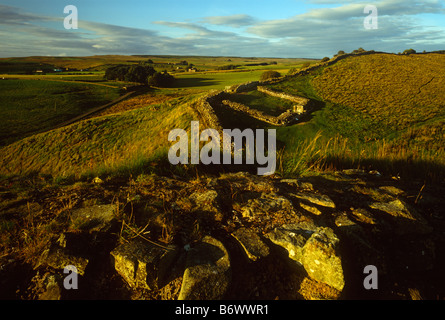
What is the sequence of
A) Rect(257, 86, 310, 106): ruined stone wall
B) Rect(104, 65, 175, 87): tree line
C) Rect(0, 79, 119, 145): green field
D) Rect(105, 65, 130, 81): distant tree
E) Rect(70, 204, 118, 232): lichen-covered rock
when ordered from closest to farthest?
Rect(70, 204, 118, 232): lichen-covered rock, Rect(257, 86, 310, 106): ruined stone wall, Rect(0, 79, 119, 145): green field, Rect(104, 65, 175, 87): tree line, Rect(105, 65, 130, 81): distant tree

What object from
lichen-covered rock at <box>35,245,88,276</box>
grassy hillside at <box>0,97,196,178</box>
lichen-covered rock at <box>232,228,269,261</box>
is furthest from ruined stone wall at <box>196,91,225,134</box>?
lichen-covered rock at <box>35,245,88,276</box>

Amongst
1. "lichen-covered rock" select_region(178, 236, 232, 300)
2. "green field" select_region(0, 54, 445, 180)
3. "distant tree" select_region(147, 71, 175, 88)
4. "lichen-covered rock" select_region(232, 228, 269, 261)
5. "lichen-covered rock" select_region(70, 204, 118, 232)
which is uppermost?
"distant tree" select_region(147, 71, 175, 88)

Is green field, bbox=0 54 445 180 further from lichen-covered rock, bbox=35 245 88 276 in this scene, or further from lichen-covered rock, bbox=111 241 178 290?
lichen-covered rock, bbox=111 241 178 290

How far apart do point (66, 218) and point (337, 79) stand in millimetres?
27147

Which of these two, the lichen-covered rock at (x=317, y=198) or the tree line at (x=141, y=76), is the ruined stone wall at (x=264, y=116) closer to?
the lichen-covered rock at (x=317, y=198)

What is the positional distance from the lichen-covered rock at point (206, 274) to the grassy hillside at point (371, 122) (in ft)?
10.1

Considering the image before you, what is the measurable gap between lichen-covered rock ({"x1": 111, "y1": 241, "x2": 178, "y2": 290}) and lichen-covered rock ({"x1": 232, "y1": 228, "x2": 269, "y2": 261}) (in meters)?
0.69

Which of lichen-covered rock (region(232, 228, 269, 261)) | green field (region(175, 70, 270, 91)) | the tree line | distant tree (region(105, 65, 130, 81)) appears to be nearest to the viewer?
lichen-covered rock (region(232, 228, 269, 261))

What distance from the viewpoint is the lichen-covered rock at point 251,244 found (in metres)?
2.27

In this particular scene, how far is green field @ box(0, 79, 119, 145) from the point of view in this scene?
26.1 m

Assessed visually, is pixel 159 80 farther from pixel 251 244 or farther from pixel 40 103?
pixel 251 244

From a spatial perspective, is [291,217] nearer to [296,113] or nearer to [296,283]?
[296,283]

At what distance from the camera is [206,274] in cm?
202

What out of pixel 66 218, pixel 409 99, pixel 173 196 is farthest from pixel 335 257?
pixel 409 99
